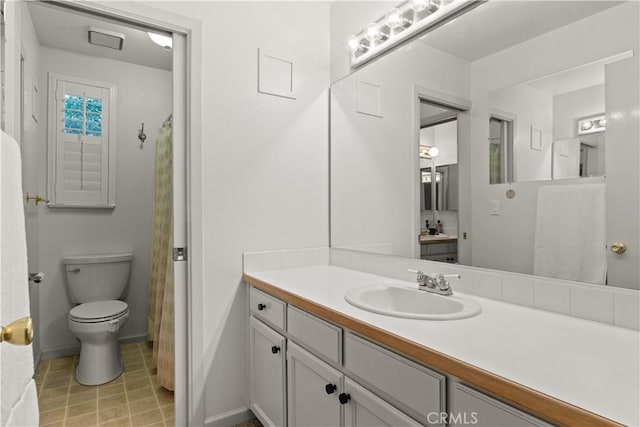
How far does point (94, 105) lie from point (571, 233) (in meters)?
A: 3.20

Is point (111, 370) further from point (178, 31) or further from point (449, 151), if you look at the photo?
point (449, 151)

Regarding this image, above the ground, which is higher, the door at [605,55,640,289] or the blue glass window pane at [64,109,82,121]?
the blue glass window pane at [64,109,82,121]

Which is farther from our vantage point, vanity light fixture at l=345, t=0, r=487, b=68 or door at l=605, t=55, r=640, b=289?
vanity light fixture at l=345, t=0, r=487, b=68

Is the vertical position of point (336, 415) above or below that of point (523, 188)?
below

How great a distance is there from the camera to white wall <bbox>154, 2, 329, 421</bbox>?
1756 millimetres

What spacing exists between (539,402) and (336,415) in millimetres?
705

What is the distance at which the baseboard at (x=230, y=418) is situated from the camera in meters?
1.75

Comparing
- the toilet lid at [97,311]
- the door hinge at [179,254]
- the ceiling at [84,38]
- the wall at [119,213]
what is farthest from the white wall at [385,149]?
the wall at [119,213]

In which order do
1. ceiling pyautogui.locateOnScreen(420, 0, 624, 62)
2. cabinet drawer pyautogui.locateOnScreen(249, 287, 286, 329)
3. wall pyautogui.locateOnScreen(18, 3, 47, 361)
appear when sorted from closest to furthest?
ceiling pyautogui.locateOnScreen(420, 0, 624, 62) → cabinet drawer pyautogui.locateOnScreen(249, 287, 286, 329) → wall pyautogui.locateOnScreen(18, 3, 47, 361)

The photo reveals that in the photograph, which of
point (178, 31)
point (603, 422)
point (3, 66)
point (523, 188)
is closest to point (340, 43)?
point (178, 31)

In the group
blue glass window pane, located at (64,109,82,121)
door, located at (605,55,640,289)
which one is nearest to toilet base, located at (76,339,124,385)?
blue glass window pane, located at (64,109,82,121)

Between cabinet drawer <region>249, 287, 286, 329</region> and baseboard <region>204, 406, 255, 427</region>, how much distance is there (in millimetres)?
530

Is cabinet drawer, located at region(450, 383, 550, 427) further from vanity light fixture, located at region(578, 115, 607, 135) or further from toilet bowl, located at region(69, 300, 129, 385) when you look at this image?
toilet bowl, located at region(69, 300, 129, 385)

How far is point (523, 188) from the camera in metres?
1.26
